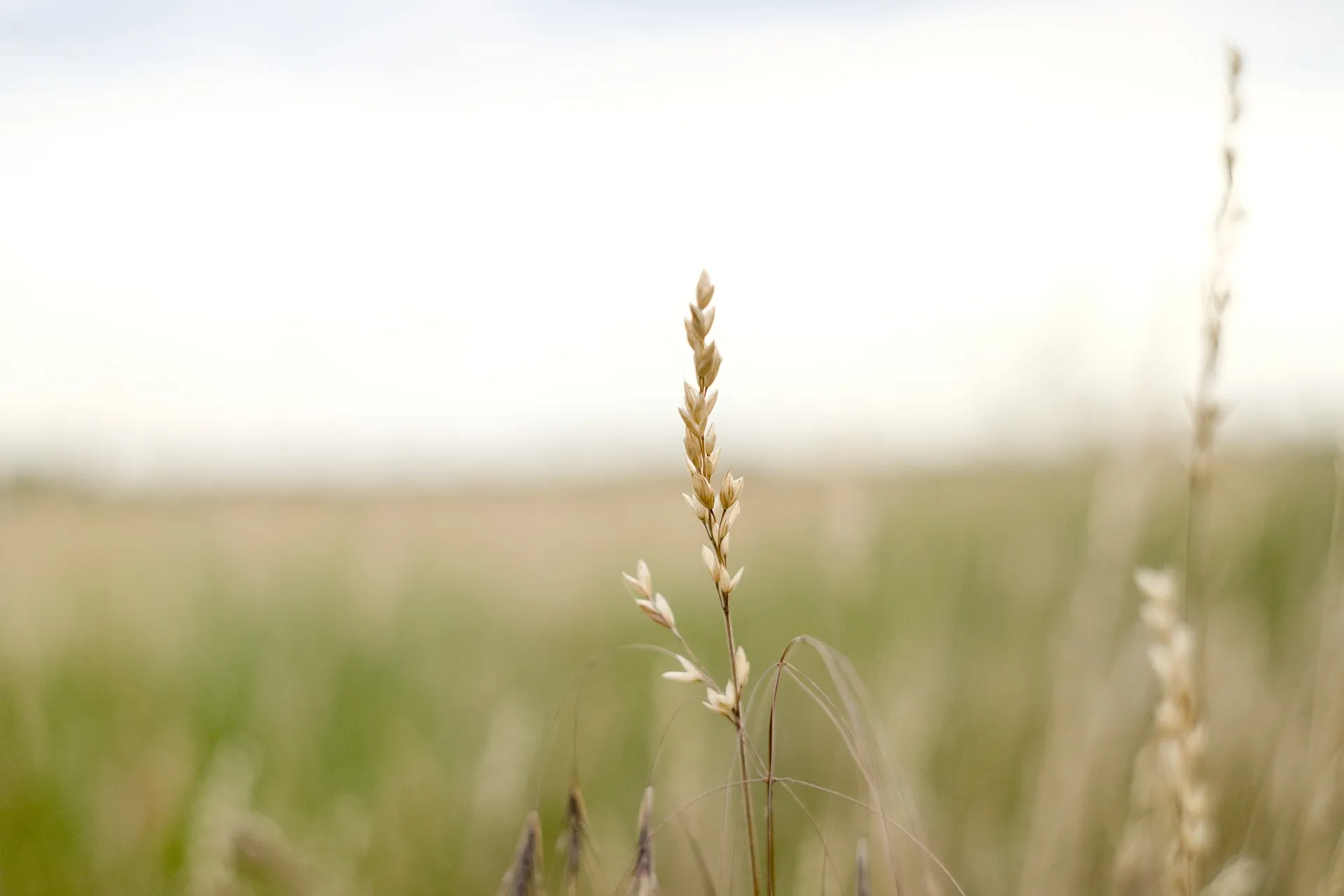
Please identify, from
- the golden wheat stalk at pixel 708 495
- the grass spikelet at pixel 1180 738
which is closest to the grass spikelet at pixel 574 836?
the golden wheat stalk at pixel 708 495

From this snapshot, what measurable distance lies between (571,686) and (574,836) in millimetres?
148

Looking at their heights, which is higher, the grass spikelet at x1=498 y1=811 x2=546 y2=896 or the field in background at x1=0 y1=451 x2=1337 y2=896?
the grass spikelet at x1=498 y1=811 x2=546 y2=896

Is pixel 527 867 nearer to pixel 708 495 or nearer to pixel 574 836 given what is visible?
pixel 574 836

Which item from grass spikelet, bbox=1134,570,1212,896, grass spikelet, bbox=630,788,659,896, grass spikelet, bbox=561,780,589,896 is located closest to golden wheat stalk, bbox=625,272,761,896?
grass spikelet, bbox=630,788,659,896

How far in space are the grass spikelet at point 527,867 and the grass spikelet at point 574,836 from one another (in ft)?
0.08

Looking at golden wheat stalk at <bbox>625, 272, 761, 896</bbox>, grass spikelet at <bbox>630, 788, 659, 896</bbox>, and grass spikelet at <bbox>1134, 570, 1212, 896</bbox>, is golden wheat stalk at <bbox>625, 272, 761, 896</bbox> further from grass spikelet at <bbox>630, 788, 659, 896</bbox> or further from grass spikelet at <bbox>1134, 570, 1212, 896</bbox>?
grass spikelet at <bbox>1134, 570, 1212, 896</bbox>

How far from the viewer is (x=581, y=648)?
3.98 metres

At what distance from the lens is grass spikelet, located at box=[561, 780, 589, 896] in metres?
0.82

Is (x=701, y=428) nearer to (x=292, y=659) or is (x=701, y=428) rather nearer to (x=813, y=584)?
(x=292, y=659)

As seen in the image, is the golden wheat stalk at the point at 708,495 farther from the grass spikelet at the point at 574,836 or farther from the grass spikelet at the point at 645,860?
the grass spikelet at the point at 574,836

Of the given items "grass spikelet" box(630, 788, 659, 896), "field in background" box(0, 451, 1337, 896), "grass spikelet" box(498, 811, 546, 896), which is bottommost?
"field in background" box(0, 451, 1337, 896)

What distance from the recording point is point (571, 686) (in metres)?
0.83

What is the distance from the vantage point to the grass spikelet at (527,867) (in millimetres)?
846

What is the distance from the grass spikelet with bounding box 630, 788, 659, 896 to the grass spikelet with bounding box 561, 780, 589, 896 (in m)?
0.07
